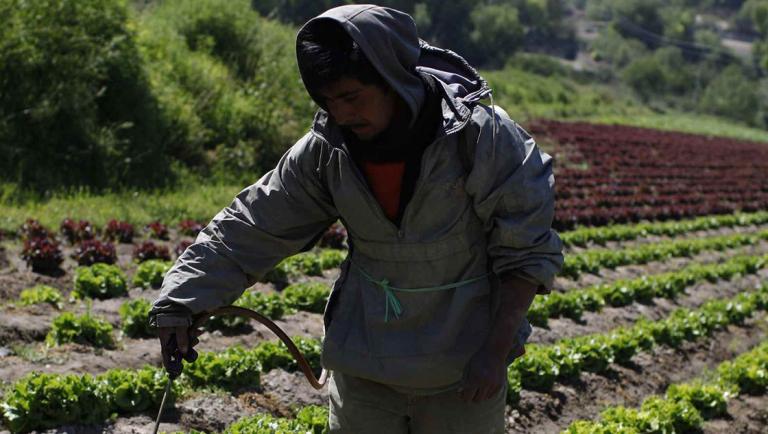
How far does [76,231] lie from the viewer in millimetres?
9531

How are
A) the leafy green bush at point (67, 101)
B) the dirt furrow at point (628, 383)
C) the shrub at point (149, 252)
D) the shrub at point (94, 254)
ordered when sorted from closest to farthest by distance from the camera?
the dirt furrow at point (628, 383) < the shrub at point (94, 254) < the shrub at point (149, 252) < the leafy green bush at point (67, 101)

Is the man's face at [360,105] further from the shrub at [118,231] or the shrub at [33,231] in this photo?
the shrub at [118,231]

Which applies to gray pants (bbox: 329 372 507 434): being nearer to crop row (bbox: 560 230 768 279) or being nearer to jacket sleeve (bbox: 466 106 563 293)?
jacket sleeve (bbox: 466 106 563 293)

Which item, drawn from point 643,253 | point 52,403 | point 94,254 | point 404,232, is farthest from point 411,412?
point 643,253

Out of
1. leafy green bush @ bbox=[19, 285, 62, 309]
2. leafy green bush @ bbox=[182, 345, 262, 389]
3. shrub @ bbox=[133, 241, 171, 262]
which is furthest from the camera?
shrub @ bbox=[133, 241, 171, 262]

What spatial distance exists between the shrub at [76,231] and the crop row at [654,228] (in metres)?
6.61

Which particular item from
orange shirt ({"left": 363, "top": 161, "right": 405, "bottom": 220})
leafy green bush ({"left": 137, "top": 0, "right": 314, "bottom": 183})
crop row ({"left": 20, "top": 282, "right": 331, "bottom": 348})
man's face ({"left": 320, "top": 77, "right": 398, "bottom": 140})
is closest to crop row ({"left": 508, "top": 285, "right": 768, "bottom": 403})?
crop row ({"left": 20, "top": 282, "right": 331, "bottom": 348})

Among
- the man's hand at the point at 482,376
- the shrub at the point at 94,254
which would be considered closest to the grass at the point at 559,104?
the shrub at the point at 94,254

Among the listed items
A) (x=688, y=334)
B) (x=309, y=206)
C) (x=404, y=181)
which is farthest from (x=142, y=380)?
(x=688, y=334)

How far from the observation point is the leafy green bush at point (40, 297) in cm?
702

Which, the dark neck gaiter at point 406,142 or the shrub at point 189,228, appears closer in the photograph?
the dark neck gaiter at point 406,142

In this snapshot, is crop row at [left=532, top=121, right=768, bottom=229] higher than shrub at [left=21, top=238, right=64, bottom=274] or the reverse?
the reverse

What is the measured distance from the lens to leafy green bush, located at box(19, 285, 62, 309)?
276 inches

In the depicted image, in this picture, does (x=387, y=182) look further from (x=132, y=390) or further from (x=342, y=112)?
(x=132, y=390)
